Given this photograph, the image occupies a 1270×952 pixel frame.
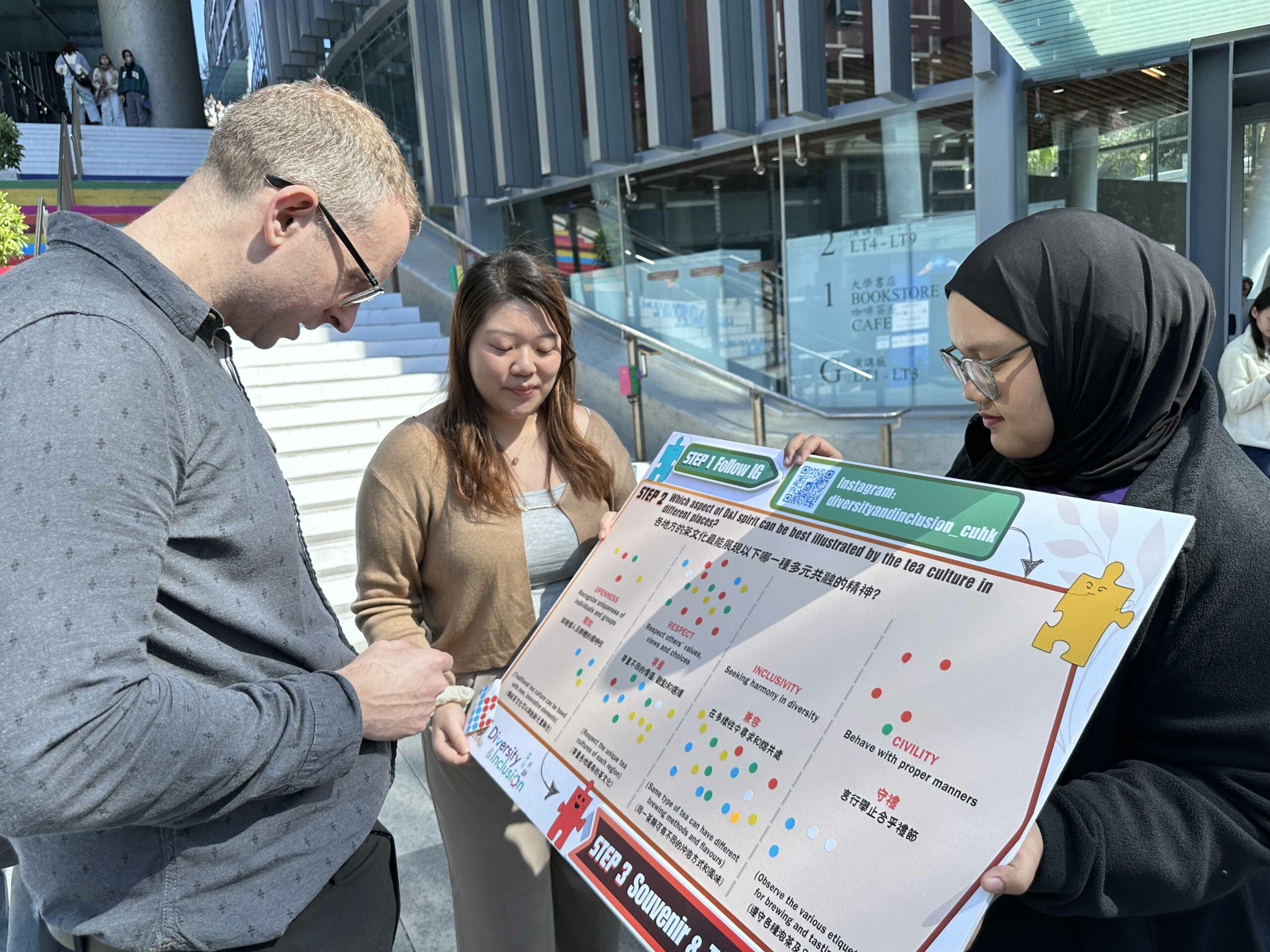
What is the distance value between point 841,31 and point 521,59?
544cm

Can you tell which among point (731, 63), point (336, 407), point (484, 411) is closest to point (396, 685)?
point (484, 411)

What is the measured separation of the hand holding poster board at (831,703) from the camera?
3.31 ft

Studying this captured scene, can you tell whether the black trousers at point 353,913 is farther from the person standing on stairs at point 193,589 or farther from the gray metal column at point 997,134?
the gray metal column at point 997,134

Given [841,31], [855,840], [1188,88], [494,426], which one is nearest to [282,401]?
[494,426]

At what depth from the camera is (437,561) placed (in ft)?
6.66

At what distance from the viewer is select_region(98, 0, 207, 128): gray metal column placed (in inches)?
854

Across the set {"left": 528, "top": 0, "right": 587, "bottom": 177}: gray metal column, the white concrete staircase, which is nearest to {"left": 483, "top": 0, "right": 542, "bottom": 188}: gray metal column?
{"left": 528, "top": 0, "right": 587, "bottom": 177}: gray metal column

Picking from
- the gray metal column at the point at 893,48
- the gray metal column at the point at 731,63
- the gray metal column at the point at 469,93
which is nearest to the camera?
the gray metal column at the point at 893,48

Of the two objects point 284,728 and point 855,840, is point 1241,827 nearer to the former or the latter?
point 855,840

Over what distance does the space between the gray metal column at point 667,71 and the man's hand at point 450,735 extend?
8508 mm

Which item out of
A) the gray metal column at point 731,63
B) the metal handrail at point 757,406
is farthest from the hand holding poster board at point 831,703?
the gray metal column at point 731,63

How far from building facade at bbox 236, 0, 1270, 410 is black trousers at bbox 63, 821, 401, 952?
5.84 metres

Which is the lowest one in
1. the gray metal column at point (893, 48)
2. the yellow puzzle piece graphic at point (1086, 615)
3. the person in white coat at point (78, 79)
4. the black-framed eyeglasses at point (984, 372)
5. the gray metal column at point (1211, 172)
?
the yellow puzzle piece graphic at point (1086, 615)

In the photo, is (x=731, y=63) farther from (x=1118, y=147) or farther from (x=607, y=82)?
(x=1118, y=147)
